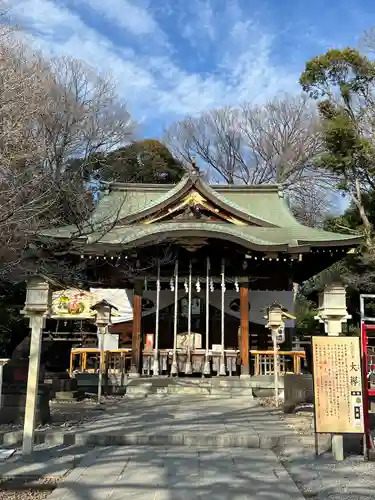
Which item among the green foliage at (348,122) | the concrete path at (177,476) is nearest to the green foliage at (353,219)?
the green foliage at (348,122)

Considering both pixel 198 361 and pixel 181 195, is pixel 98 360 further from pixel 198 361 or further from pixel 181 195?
pixel 181 195

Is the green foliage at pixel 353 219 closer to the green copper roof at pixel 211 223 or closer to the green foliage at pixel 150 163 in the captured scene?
the green copper roof at pixel 211 223

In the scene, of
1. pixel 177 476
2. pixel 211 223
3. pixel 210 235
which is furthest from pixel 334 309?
pixel 211 223

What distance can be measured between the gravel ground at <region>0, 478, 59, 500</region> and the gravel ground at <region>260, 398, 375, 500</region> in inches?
103

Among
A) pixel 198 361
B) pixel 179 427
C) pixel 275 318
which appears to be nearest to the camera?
pixel 179 427

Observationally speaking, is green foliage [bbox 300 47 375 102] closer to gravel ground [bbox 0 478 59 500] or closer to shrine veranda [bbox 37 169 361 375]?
shrine veranda [bbox 37 169 361 375]

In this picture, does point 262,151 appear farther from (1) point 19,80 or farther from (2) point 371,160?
(1) point 19,80

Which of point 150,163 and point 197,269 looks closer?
point 197,269

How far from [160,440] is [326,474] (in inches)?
95.9

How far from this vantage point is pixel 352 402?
596 centimetres

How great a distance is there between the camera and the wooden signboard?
5918mm

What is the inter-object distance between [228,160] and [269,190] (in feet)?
47.0

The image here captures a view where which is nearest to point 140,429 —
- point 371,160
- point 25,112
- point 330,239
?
point 25,112

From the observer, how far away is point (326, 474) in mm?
5336
